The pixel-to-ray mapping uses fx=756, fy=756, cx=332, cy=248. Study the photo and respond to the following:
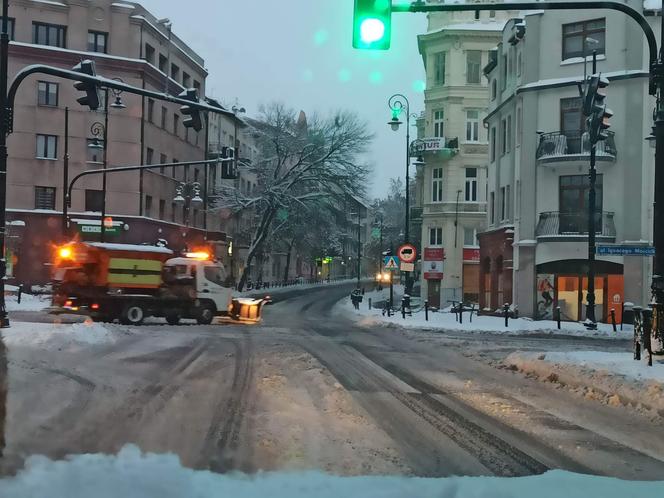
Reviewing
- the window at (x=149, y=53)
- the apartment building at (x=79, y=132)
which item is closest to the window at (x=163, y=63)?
the apartment building at (x=79, y=132)

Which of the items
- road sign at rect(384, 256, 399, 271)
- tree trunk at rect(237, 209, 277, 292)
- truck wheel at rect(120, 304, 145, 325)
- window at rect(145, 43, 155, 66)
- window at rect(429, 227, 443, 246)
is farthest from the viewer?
tree trunk at rect(237, 209, 277, 292)

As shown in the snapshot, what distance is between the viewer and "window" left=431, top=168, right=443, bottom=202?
53856 millimetres

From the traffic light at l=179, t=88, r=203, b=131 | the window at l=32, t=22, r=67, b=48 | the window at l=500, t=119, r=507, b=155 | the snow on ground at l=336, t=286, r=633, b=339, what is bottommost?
the snow on ground at l=336, t=286, r=633, b=339

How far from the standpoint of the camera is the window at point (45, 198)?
1869 inches

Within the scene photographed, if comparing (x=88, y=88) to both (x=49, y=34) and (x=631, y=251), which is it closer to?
(x=631, y=251)

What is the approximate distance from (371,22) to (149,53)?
151 feet

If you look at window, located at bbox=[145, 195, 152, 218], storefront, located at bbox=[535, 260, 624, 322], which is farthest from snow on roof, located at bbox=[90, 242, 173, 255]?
window, located at bbox=[145, 195, 152, 218]

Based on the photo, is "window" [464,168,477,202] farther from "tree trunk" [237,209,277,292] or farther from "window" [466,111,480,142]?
"tree trunk" [237,209,277,292]

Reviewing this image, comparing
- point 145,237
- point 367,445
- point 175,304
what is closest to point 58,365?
point 367,445

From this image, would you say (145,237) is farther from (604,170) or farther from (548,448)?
(548,448)

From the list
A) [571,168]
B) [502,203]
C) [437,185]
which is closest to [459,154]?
[437,185]

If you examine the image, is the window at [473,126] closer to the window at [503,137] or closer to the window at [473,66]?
the window at [473,66]

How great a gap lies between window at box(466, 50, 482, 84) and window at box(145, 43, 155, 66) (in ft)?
72.5

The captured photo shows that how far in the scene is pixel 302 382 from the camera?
1195cm
